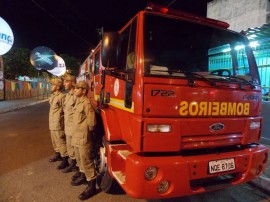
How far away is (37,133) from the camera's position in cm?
795

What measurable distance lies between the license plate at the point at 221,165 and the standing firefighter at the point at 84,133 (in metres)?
1.76

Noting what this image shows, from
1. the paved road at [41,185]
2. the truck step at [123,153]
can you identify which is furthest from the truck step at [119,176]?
the paved road at [41,185]

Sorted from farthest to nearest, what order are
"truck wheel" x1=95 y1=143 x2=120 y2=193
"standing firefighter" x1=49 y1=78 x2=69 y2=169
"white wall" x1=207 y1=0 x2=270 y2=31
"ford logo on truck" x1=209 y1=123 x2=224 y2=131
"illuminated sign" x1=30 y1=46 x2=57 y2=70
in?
"illuminated sign" x1=30 y1=46 x2=57 y2=70 → "white wall" x1=207 y1=0 x2=270 y2=31 → "standing firefighter" x1=49 y1=78 x2=69 y2=169 → "truck wheel" x1=95 y1=143 x2=120 y2=193 → "ford logo on truck" x1=209 y1=123 x2=224 y2=131

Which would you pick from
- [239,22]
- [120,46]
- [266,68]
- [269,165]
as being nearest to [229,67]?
[120,46]

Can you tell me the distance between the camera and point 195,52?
3.48 meters

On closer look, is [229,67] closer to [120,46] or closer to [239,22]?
[120,46]

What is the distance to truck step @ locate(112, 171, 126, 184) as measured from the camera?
2893 mm

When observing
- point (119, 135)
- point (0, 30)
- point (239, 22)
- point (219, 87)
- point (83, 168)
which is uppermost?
point (239, 22)

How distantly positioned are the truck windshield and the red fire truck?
13 mm

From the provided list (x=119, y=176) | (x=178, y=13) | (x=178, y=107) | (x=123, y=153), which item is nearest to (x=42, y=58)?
(x=178, y=13)

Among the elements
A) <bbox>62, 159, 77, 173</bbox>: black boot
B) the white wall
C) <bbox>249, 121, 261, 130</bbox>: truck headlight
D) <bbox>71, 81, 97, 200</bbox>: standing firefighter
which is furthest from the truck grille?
the white wall

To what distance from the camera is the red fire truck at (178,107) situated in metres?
2.72

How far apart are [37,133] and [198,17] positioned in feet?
21.2

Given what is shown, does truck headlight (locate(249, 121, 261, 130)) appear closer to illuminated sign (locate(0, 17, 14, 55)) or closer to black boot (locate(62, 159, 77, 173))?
black boot (locate(62, 159, 77, 173))
